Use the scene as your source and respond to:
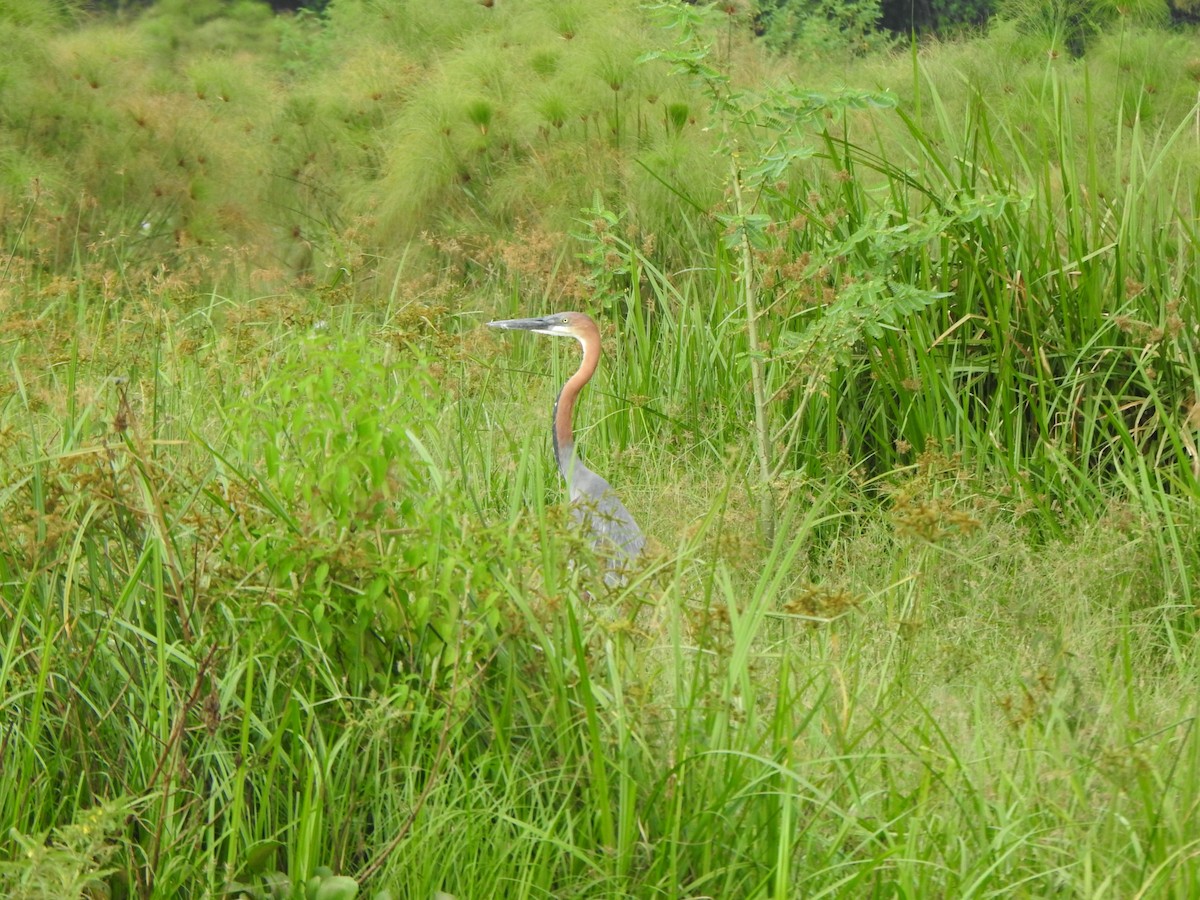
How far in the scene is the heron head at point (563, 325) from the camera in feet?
13.0

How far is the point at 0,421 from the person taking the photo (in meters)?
2.86

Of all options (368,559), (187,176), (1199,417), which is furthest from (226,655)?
(187,176)

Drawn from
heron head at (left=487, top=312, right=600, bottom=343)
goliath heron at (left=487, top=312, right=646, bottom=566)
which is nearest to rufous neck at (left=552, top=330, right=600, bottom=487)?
goliath heron at (left=487, top=312, right=646, bottom=566)

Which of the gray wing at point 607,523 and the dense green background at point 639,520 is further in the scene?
the gray wing at point 607,523

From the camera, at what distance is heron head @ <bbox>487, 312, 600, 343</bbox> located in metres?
3.97

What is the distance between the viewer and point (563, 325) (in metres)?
4.05

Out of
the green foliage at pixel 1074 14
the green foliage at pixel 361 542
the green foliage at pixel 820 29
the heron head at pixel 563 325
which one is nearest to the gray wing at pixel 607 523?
the green foliage at pixel 361 542

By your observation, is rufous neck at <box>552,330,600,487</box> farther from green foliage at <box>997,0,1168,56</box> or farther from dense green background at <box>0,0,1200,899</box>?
green foliage at <box>997,0,1168,56</box>

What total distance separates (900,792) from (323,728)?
0.85 metres

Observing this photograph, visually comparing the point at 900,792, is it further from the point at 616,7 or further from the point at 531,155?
the point at 616,7

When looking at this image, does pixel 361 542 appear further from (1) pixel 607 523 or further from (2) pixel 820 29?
(2) pixel 820 29

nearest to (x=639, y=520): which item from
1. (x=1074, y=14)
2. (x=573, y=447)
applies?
(x=573, y=447)

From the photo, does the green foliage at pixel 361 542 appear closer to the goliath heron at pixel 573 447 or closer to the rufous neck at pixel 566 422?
the goliath heron at pixel 573 447

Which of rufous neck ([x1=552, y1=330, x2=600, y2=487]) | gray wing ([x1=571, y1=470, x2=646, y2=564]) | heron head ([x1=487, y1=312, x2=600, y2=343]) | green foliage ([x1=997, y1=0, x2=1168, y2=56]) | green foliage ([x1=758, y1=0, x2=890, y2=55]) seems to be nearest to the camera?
gray wing ([x1=571, y1=470, x2=646, y2=564])
